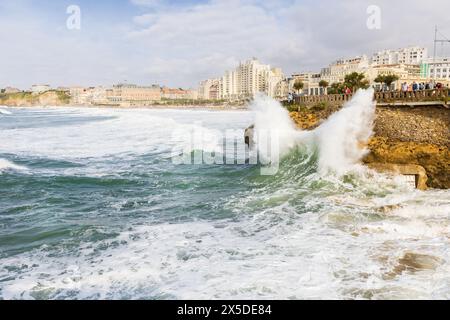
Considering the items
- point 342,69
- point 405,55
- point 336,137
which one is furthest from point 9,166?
point 405,55

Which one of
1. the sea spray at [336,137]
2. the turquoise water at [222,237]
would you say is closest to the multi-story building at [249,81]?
the sea spray at [336,137]

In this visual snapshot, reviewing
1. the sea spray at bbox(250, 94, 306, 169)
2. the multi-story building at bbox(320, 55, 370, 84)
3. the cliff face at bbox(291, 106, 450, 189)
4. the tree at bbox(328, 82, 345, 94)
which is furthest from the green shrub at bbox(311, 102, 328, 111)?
the multi-story building at bbox(320, 55, 370, 84)

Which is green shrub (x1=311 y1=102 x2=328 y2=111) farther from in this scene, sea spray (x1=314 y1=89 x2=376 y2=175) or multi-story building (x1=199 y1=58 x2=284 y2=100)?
multi-story building (x1=199 y1=58 x2=284 y2=100)

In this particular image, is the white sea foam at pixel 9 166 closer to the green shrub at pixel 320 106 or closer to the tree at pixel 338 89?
the green shrub at pixel 320 106

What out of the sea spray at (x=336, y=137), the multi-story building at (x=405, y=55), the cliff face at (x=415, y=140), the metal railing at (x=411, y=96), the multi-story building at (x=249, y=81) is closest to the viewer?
the cliff face at (x=415, y=140)

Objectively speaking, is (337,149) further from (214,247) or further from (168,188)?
(214,247)
